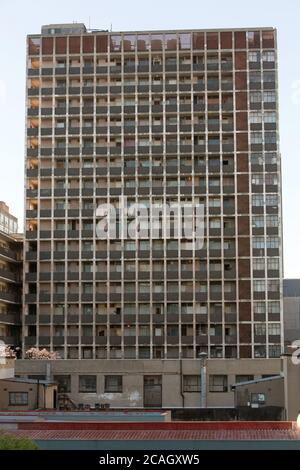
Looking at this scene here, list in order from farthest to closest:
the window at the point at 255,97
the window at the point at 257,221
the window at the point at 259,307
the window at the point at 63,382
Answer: the window at the point at 255,97, the window at the point at 257,221, the window at the point at 259,307, the window at the point at 63,382

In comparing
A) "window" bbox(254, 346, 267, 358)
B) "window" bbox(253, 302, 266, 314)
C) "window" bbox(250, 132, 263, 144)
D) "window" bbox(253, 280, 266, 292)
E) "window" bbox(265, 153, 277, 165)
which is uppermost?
"window" bbox(250, 132, 263, 144)

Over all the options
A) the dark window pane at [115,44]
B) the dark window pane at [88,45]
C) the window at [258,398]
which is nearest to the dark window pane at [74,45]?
the dark window pane at [88,45]

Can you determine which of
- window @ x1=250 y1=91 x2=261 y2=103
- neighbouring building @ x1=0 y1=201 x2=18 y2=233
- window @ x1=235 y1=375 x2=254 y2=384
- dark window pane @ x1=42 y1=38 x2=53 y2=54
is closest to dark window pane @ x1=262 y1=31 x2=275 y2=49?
window @ x1=250 y1=91 x2=261 y2=103

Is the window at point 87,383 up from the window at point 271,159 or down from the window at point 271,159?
down

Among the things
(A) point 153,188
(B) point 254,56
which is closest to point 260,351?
(A) point 153,188

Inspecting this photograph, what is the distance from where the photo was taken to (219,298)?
128 m

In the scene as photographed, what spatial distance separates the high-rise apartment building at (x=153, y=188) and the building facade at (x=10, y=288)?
3.16m

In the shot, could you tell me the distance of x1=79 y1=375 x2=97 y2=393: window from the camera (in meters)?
111

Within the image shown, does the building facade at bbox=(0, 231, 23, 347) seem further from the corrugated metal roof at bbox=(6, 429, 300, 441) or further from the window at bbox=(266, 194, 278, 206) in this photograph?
the corrugated metal roof at bbox=(6, 429, 300, 441)

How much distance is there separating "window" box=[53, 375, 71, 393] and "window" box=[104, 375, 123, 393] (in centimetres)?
514

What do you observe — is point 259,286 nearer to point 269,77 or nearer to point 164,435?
point 269,77

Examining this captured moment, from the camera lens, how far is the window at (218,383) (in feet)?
360

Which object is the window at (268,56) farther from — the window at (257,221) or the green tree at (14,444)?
the green tree at (14,444)
